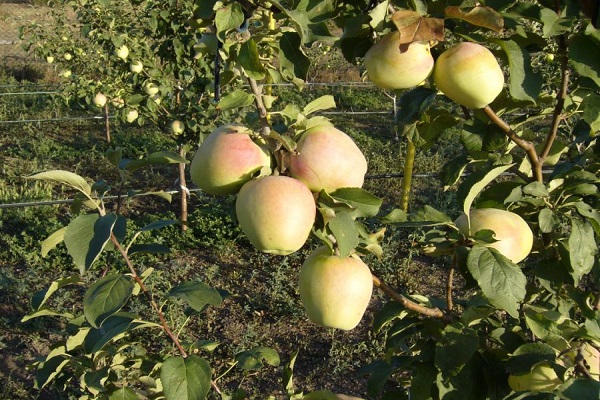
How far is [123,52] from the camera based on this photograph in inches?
144

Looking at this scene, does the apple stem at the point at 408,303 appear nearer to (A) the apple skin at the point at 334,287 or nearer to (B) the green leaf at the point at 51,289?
(A) the apple skin at the point at 334,287

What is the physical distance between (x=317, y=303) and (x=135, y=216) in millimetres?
3402

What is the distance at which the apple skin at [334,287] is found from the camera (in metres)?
0.86

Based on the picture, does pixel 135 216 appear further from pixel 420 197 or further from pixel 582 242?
pixel 582 242

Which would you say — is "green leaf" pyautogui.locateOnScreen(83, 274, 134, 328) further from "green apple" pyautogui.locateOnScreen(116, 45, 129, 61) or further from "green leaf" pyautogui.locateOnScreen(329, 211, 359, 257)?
"green apple" pyautogui.locateOnScreen(116, 45, 129, 61)

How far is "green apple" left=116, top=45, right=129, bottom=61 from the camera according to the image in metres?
3.63

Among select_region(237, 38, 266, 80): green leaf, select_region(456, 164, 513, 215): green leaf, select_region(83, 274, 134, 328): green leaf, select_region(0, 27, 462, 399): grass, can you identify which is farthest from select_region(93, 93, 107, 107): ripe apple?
select_region(237, 38, 266, 80): green leaf

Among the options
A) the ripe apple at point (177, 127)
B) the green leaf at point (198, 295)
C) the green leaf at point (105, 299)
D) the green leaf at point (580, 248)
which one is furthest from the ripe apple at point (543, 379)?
the ripe apple at point (177, 127)

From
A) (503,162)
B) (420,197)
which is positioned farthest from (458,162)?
(420,197)

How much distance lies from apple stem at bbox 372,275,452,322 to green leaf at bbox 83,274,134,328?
0.39 metres

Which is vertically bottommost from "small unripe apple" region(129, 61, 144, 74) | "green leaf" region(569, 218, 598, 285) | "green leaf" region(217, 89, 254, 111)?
"small unripe apple" region(129, 61, 144, 74)

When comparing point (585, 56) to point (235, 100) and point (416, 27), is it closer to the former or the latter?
point (416, 27)

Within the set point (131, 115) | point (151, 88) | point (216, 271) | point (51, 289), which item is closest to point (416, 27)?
point (51, 289)

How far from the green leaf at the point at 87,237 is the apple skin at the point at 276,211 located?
22 cm
